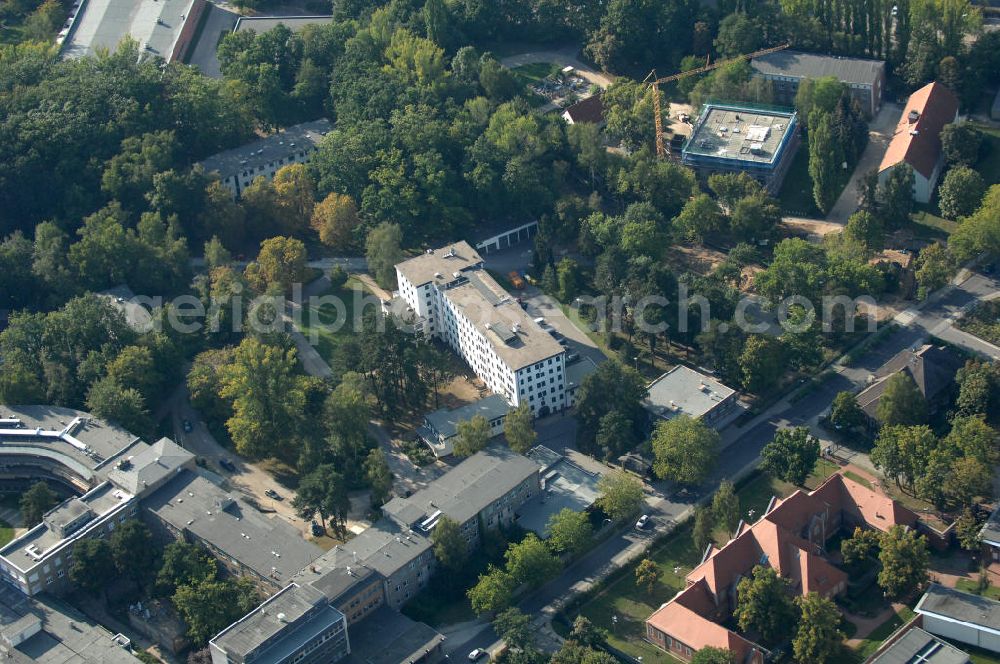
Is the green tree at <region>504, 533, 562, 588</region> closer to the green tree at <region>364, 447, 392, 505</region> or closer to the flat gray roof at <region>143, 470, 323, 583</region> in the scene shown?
the green tree at <region>364, 447, 392, 505</region>

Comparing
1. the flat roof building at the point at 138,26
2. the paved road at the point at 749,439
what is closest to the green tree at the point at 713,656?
the paved road at the point at 749,439

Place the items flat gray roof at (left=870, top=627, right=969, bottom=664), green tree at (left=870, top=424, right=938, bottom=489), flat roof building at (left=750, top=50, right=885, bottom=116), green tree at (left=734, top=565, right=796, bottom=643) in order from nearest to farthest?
flat gray roof at (left=870, top=627, right=969, bottom=664), green tree at (left=734, top=565, right=796, bottom=643), green tree at (left=870, top=424, right=938, bottom=489), flat roof building at (left=750, top=50, right=885, bottom=116)

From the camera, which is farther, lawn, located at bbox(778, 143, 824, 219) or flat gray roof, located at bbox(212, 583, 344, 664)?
lawn, located at bbox(778, 143, 824, 219)

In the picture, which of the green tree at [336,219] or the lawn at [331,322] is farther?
the green tree at [336,219]

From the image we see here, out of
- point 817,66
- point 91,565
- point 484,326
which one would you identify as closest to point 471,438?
point 484,326

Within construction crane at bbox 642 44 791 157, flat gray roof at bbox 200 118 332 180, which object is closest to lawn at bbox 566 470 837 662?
construction crane at bbox 642 44 791 157

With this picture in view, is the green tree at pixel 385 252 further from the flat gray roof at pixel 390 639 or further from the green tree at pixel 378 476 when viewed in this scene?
the flat gray roof at pixel 390 639
